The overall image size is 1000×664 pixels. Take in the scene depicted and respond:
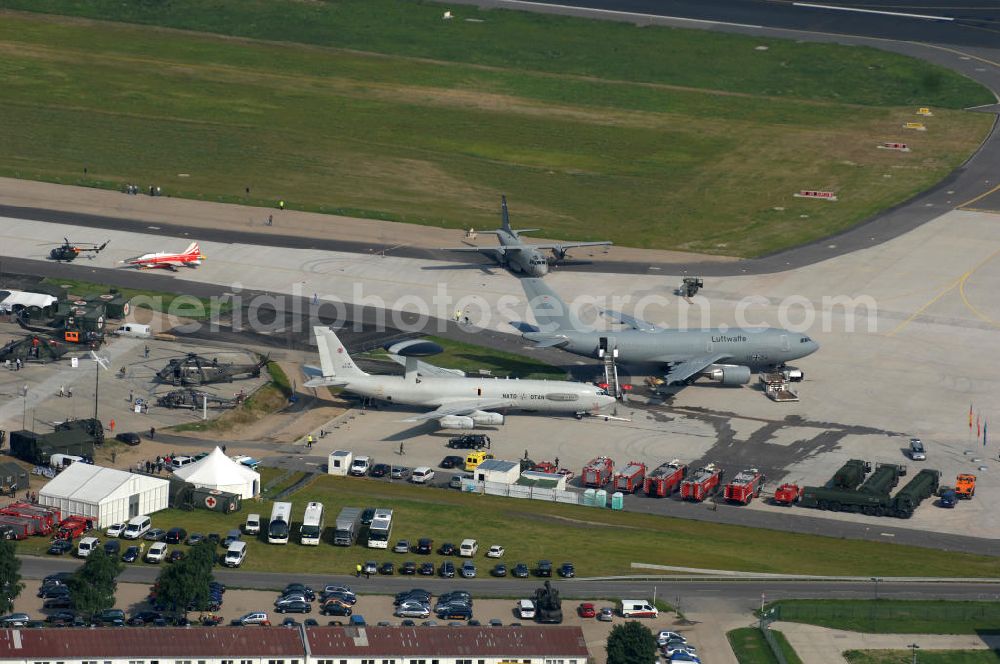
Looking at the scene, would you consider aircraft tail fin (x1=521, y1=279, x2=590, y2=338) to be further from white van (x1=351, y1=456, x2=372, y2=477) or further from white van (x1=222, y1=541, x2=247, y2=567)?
white van (x1=222, y1=541, x2=247, y2=567)

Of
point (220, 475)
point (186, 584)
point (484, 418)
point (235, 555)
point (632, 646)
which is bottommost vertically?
point (235, 555)

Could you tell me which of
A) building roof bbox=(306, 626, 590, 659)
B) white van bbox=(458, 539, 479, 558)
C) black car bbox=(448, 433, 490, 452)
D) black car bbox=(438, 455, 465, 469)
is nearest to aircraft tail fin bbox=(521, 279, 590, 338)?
black car bbox=(448, 433, 490, 452)

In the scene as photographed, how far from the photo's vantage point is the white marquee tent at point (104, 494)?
14038cm

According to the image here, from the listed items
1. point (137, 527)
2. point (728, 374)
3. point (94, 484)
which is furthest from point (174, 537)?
point (728, 374)

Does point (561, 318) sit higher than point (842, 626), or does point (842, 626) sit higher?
point (561, 318)

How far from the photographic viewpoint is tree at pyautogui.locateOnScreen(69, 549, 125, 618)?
391 ft

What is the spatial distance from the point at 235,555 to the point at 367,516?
14.5 m

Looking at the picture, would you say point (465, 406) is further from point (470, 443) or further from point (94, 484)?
point (94, 484)

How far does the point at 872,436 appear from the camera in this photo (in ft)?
562

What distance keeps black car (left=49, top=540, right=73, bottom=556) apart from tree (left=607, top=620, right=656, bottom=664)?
47.2m

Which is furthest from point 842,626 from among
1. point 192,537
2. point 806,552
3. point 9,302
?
point 9,302

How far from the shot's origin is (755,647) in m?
122

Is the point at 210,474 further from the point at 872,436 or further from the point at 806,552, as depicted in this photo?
the point at 872,436

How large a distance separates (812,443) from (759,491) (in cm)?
1491
